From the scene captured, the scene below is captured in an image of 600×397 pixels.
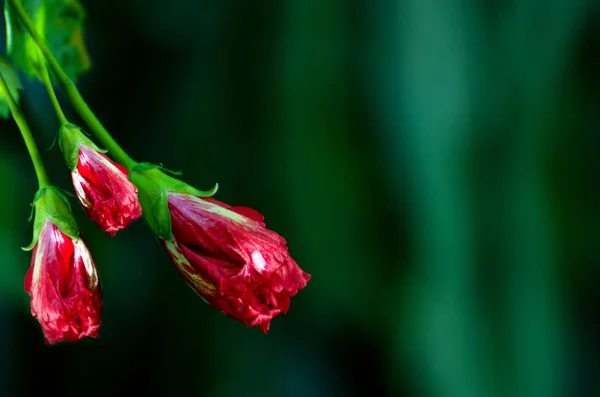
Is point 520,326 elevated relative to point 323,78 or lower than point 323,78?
lower

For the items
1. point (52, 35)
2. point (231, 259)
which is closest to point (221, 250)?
point (231, 259)

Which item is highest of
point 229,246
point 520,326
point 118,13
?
point 118,13

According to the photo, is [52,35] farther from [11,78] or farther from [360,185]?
[360,185]

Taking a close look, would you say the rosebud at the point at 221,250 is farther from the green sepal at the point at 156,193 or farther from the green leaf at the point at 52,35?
the green leaf at the point at 52,35

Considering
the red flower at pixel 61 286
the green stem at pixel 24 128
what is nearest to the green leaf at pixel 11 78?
the green stem at pixel 24 128

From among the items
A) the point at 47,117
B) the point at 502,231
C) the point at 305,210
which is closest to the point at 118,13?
the point at 47,117

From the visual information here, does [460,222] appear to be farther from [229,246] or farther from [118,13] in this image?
[118,13]

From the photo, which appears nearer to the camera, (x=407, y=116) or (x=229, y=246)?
(x=229, y=246)
